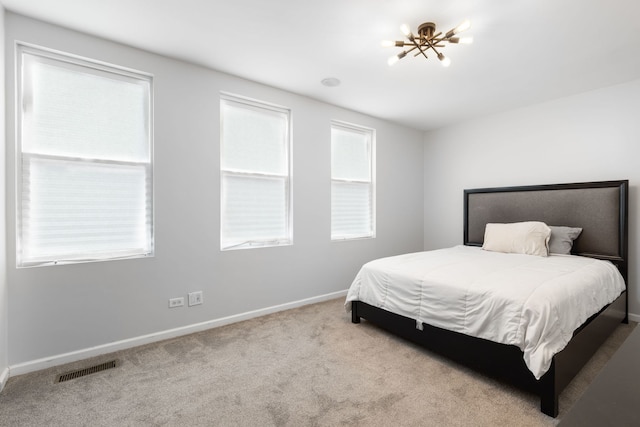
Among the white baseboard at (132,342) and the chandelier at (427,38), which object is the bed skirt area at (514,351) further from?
the chandelier at (427,38)

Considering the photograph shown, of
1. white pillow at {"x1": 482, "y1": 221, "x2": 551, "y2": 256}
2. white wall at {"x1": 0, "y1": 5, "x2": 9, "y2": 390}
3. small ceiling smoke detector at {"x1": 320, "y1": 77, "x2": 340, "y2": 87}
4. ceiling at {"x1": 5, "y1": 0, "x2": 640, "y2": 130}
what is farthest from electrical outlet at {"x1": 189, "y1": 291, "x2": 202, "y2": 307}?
white pillow at {"x1": 482, "y1": 221, "x2": 551, "y2": 256}

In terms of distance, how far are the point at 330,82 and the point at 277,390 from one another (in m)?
2.85

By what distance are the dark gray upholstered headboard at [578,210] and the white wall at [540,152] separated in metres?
0.20

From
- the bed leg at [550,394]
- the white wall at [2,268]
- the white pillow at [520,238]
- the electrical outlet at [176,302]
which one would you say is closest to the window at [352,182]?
the white pillow at [520,238]

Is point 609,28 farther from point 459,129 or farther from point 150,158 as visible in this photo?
point 150,158

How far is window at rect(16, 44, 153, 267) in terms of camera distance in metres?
2.17

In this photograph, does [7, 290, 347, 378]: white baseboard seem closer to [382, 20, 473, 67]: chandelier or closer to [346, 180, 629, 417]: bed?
[346, 180, 629, 417]: bed

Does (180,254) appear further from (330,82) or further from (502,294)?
(502,294)

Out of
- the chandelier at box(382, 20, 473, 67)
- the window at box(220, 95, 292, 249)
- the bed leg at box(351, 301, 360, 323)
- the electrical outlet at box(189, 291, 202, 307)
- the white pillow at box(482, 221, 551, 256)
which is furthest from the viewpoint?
the white pillow at box(482, 221, 551, 256)

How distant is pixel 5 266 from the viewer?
2.03 meters

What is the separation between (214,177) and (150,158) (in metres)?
0.56

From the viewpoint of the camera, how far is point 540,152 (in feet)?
12.3

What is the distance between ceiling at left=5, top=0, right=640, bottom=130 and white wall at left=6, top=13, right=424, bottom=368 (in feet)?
0.65

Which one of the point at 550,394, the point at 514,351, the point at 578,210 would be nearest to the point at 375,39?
the point at 514,351
